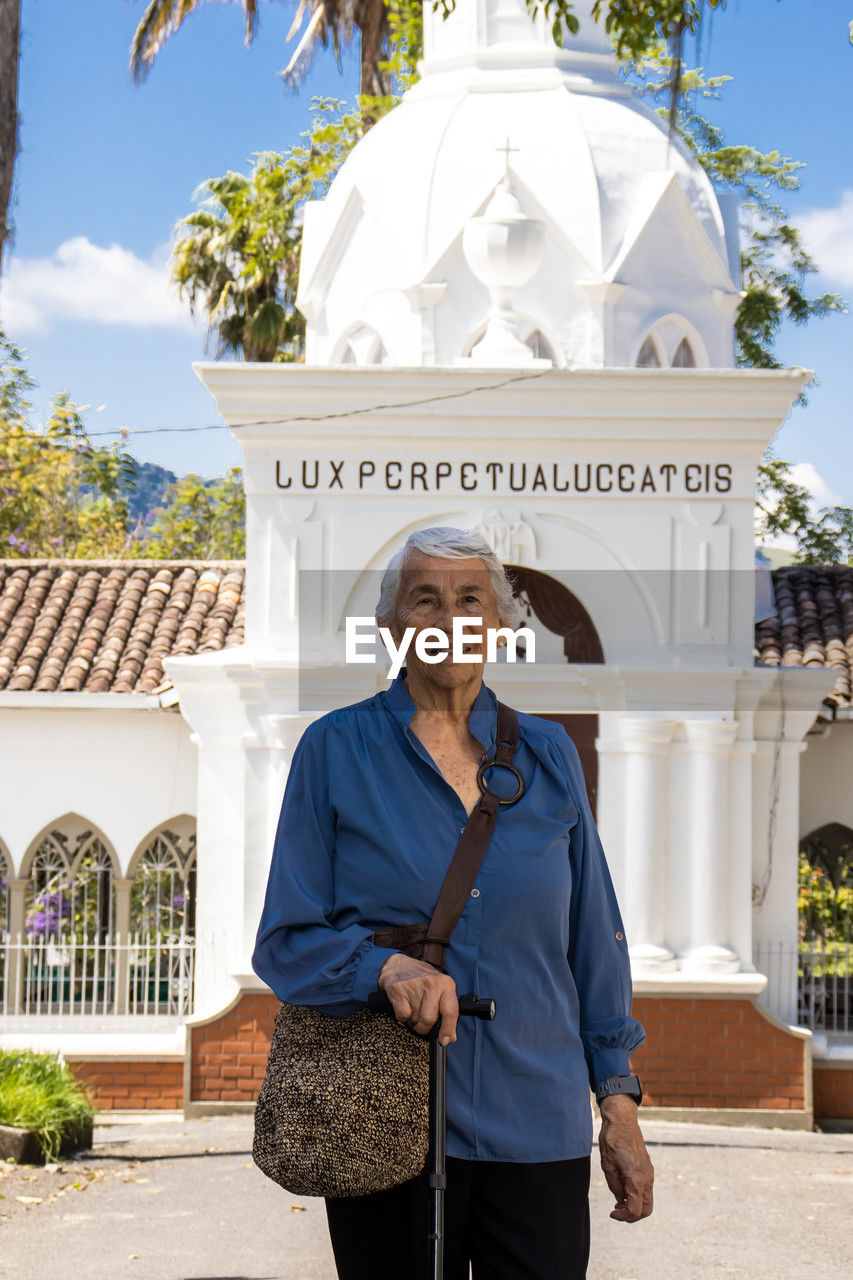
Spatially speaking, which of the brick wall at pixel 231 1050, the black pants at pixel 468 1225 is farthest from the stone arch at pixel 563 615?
the black pants at pixel 468 1225

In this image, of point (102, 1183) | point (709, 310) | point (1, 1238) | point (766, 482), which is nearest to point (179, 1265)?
point (1, 1238)

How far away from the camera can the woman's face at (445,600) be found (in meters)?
3.19

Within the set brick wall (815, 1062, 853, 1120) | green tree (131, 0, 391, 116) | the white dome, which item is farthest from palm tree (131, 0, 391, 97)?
brick wall (815, 1062, 853, 1120)

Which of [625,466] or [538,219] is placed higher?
[538,219]

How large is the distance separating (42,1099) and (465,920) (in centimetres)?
712

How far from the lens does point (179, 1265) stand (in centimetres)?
708

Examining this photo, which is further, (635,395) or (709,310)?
(709,310)

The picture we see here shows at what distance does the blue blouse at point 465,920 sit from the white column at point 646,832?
894 centimetres

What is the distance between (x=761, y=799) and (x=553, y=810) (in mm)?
9723

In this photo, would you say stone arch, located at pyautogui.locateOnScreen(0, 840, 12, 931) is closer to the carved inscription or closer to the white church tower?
the white church tower

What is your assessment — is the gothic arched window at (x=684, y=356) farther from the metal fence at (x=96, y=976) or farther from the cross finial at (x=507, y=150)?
the metal fence at (x=96, y=976)

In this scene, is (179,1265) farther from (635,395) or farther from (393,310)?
(393,310)

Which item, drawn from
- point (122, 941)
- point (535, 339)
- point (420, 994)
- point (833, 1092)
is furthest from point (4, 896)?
point (420, 994)

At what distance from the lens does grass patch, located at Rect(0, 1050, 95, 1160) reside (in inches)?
361
